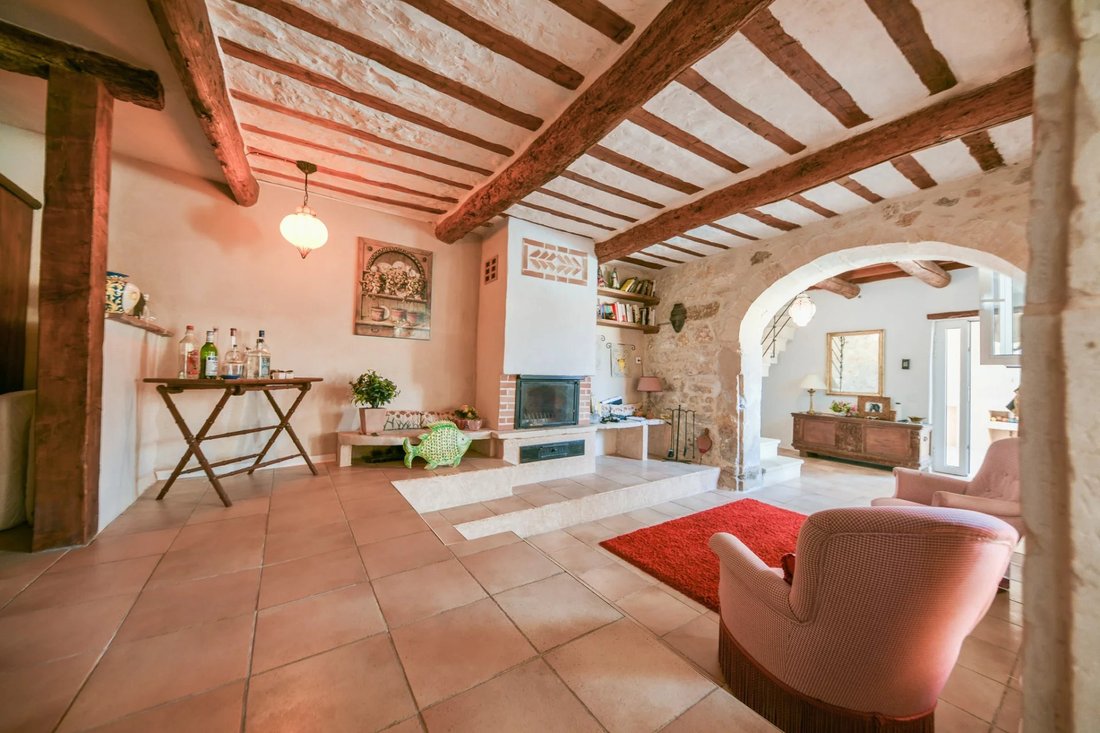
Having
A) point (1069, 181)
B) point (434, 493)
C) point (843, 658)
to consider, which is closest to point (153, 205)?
point (434, 493)

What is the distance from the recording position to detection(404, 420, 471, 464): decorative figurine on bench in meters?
3.31

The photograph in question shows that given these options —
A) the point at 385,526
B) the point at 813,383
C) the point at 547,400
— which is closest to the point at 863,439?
the point at 813,383

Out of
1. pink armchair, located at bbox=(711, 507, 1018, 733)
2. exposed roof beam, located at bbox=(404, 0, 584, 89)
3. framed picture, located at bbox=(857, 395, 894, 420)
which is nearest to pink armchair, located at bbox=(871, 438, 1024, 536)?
pink armchair, located at bbox=(711, 507, 1018, 733)

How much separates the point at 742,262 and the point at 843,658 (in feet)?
12.7

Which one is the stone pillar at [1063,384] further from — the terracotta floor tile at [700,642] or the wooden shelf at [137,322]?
the wooden shelf at [137,322]

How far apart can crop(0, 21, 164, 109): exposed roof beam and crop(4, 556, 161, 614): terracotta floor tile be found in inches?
91.6

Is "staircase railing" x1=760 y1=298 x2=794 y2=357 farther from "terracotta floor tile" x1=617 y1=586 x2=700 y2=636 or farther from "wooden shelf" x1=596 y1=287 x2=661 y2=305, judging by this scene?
"terracotta floor tile" x1=617 y1=586 x2=700 y2=636

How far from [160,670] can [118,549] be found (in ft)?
3.68

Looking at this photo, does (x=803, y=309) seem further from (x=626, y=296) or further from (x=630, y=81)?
(x=630, y=81)

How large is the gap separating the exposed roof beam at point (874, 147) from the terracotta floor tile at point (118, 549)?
4.13m

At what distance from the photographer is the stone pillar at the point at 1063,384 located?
516 mm

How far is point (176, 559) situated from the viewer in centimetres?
178

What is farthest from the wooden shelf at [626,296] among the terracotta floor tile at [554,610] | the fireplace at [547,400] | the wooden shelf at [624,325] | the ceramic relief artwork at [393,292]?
the terracotta floor tile at [554,610]

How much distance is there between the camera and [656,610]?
6.86 ft
